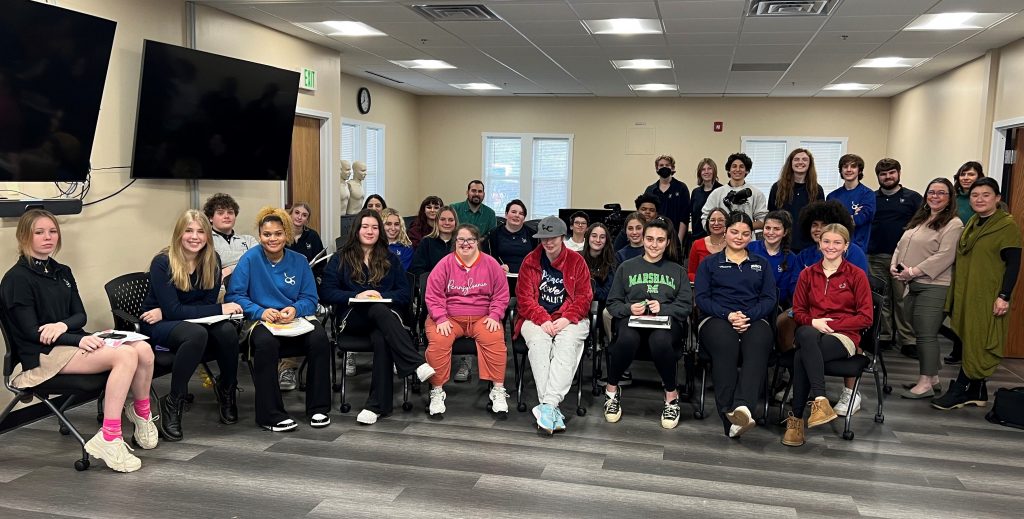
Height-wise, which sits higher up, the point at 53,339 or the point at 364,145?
the point at 364,145

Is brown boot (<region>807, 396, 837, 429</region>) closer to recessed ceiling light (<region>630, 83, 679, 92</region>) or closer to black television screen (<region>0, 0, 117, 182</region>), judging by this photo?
black television screen (<region>0, 0, 117, 182</region>)

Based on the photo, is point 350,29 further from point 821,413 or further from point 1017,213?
point 1017,213

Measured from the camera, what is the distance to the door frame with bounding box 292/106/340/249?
817cm

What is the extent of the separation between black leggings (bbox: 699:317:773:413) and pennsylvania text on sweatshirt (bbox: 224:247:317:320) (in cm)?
243

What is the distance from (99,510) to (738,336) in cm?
338

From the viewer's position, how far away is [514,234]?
6035mm

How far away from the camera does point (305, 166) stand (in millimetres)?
7988

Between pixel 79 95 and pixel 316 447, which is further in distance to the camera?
pixel 79 95

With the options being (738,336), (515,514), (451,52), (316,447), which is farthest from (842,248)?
(451,52)

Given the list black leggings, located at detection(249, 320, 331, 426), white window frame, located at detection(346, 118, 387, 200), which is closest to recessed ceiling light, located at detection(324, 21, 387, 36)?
black leggings, located at detection(249, 320, 331, 426)

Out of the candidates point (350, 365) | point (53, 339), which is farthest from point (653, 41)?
point (53, 339)

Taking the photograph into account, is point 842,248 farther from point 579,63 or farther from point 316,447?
point 579,63

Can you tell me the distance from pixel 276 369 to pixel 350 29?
393 cm

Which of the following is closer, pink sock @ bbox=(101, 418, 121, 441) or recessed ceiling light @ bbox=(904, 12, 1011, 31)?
pink sock @ bbox=(101, 418, 121, 441)
